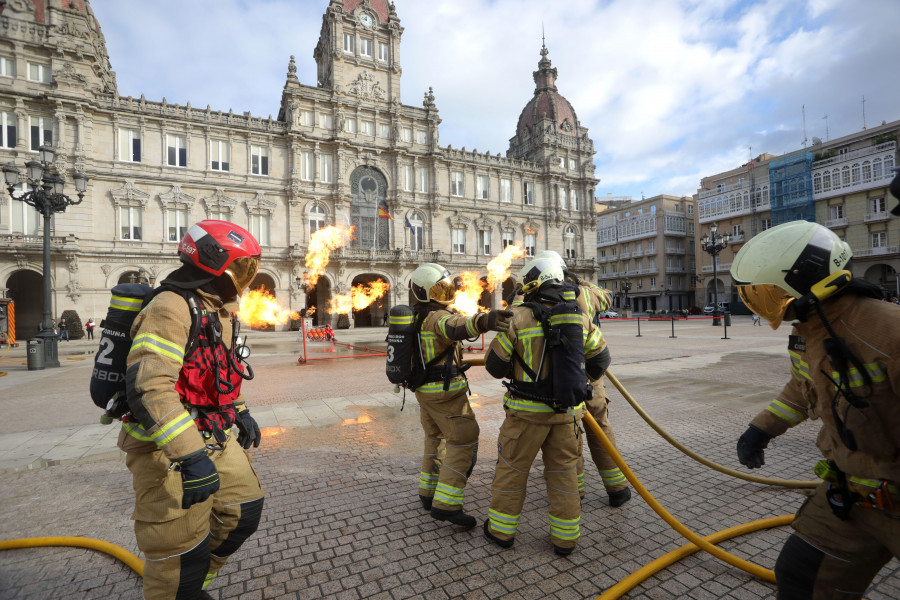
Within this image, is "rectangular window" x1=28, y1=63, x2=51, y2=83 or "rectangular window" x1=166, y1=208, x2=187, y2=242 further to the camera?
"rectangular window" x1=166, y1=208, x2=187, y2=242

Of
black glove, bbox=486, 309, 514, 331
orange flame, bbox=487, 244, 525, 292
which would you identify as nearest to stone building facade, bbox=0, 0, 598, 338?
orange flame, bbox=487, 244, 525, 292

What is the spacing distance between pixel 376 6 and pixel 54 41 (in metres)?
22.3

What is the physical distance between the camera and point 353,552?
121 inches

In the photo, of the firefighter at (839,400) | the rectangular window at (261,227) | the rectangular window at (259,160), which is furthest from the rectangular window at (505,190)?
the firefighter at (839,400)

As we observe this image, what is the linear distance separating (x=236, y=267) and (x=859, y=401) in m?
3.17

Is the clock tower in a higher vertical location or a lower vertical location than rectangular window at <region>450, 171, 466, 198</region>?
higher

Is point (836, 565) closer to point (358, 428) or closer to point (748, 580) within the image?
point (748, 580)

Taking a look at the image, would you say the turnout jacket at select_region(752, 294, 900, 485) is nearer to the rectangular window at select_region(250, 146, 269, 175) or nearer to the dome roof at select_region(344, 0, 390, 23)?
the rectangular window at select_region(250, 146, 269, 175)

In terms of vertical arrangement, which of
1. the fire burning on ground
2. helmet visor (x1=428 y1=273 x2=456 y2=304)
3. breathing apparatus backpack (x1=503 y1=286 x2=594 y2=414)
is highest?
the fire burning on ground

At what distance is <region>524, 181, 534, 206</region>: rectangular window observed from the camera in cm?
4022

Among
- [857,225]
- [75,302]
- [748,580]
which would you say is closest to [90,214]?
[75,302]

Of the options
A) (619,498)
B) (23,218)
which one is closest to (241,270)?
(619,498)

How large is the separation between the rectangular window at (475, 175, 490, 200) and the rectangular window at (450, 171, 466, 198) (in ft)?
4.27

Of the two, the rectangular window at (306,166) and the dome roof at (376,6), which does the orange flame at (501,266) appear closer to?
the rectangular window at (306,166)
